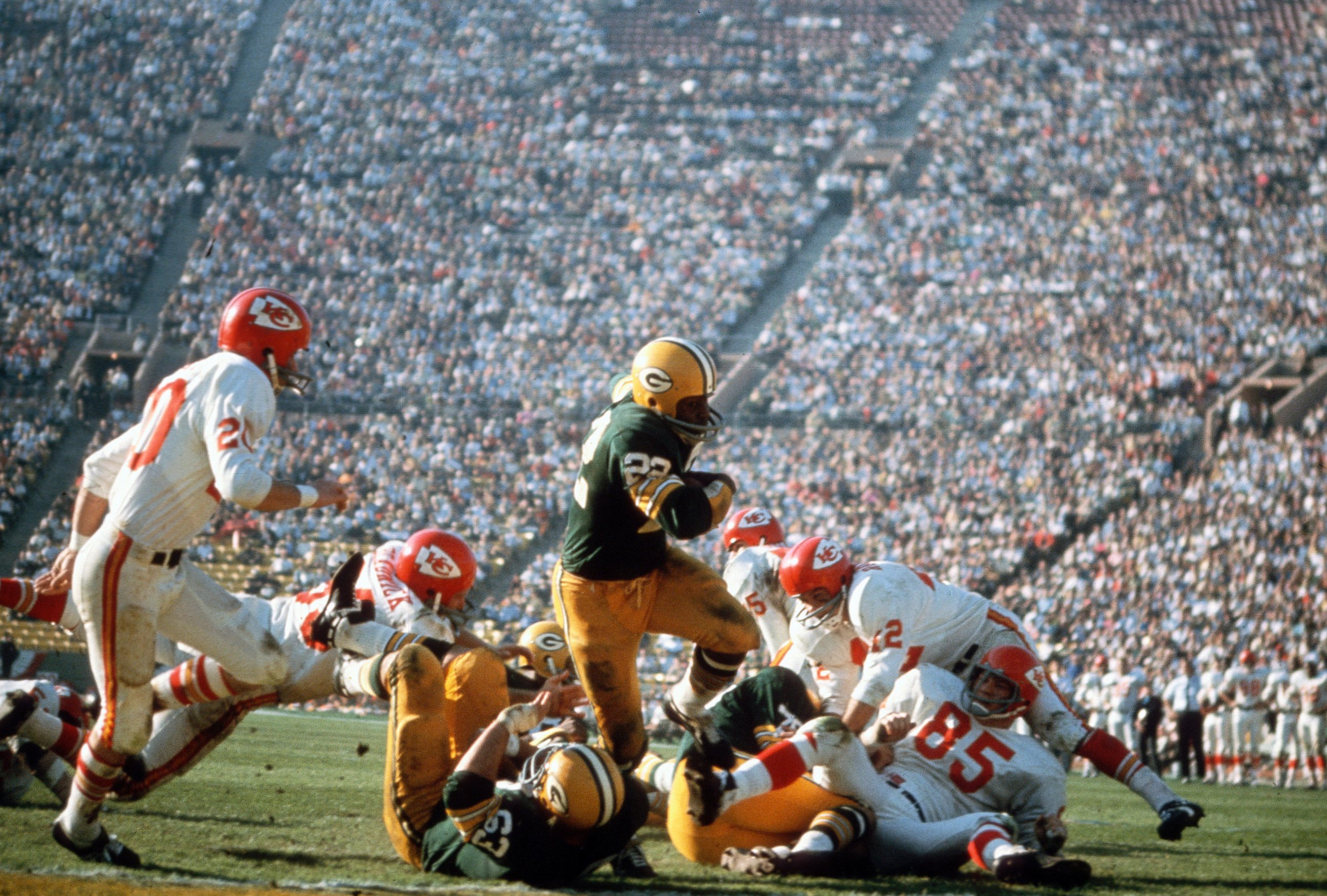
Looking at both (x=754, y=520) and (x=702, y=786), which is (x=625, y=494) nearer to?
(x=702, y=786)

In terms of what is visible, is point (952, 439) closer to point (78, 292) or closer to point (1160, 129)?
point (1160, 129)

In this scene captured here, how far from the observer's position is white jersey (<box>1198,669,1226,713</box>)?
49.4 feet

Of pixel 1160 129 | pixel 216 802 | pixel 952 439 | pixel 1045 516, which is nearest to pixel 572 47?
pixel 1160 129

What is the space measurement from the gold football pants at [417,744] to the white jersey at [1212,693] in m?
12.2

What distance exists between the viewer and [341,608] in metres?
5.27

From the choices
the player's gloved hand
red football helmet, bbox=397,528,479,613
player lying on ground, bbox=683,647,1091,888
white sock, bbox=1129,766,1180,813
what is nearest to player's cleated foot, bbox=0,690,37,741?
red football helmet, bbox=397,528,479,613

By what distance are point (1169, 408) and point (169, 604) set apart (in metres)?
20.5

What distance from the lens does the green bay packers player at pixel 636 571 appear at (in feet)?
17.2

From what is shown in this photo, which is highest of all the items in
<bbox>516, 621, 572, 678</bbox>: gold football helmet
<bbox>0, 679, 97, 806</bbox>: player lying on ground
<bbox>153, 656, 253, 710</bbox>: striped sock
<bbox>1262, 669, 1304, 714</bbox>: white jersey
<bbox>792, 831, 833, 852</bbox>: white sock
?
<bbox>792, 831, 833, 852</bbox>: white sock

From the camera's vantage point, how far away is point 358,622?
17.5 feet

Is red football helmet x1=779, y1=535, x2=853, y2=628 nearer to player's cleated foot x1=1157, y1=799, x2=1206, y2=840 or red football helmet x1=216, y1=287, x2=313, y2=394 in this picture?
player's cleated foot x1=1157, y1=799, x2=1206, y2=840

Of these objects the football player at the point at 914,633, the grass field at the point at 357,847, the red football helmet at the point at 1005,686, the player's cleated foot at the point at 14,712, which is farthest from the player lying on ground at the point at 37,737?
the red football helmet at the point at 1005,686

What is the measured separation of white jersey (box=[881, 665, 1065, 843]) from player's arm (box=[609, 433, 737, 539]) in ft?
4.50

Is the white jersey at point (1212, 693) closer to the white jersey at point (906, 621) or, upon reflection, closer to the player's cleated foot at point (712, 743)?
the white jersey at point (906, 621)
